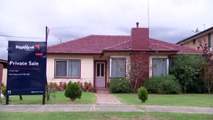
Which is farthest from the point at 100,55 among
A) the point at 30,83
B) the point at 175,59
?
the point at 30,83

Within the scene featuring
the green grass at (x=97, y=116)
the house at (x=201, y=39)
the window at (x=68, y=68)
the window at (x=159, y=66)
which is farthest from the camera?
the house at (x=201, y=39)

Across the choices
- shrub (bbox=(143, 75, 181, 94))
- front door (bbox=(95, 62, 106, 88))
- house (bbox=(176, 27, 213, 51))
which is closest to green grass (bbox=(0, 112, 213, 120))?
shrub (bbox=(143, 75, 181, 94))

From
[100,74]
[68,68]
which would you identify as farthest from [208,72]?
[68,68]

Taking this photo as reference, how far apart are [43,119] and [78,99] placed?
7.79m

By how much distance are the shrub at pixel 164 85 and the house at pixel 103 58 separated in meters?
1.40

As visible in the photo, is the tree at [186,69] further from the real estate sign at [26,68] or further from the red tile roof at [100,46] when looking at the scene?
the real estate sign at [26,68]

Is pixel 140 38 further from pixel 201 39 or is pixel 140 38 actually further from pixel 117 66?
pixel 201 39

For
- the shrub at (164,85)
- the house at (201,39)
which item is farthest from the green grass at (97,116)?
the house at (201,39)

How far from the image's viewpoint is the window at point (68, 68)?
30.7 meters

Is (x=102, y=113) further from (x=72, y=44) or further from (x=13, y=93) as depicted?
(x=72, y=44)

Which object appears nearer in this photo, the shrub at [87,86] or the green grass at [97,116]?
the green grass at [97,116]

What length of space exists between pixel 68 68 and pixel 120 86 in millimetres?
5352

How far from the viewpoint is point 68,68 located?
30625 mm

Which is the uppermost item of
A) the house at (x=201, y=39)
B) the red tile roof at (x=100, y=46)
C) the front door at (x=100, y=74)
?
the house at (x=201, y=39)
